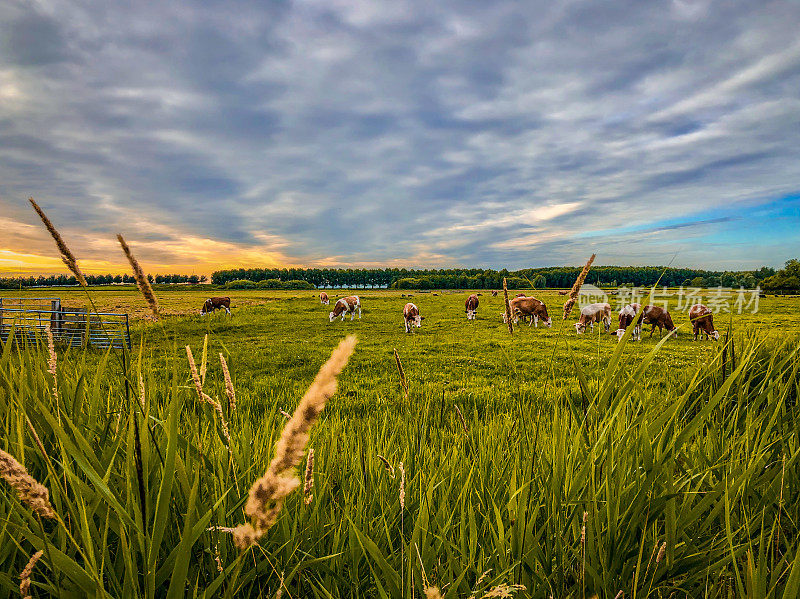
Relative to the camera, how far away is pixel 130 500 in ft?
3.86

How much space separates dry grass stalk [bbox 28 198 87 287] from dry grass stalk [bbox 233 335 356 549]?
141cm

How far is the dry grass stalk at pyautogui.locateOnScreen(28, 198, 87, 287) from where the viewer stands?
1.41 m

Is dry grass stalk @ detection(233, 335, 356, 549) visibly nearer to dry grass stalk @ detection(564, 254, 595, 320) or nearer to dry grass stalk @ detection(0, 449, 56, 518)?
dry grass stalk @ detection(0, 449, 56, 518)

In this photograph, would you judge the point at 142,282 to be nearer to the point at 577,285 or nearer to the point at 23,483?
the point at 23,483

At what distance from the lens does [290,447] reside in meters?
0.53

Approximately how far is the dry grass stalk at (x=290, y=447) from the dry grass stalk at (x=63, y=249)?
4.61 feet

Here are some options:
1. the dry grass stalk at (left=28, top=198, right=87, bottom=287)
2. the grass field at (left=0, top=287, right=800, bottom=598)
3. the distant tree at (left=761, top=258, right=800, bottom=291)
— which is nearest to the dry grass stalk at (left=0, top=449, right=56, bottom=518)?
the grass field at (left=0, top=287, right=800, bottom=598)

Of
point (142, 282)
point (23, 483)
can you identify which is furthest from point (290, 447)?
point (142, 282)

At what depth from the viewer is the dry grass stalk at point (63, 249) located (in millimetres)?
1405

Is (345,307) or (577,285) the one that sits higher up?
(577,285)

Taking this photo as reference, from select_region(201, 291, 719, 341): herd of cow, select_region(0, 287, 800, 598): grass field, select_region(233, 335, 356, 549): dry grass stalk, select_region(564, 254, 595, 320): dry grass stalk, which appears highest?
select_region(564, 254, 595, 320): dry grass stalk

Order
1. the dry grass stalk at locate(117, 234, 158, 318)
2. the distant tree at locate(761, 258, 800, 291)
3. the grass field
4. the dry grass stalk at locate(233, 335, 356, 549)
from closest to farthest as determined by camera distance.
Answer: the dry grass stalk at locate(233, 335, 356, 549)
the grass field
the dry grass stalk at locate(117, 234, 158, 318)
the distant tree at locate(761, 258, 800, 291)

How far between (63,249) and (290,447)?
1.47 m

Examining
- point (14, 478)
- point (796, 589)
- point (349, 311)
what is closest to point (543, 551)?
point (796, 589)
